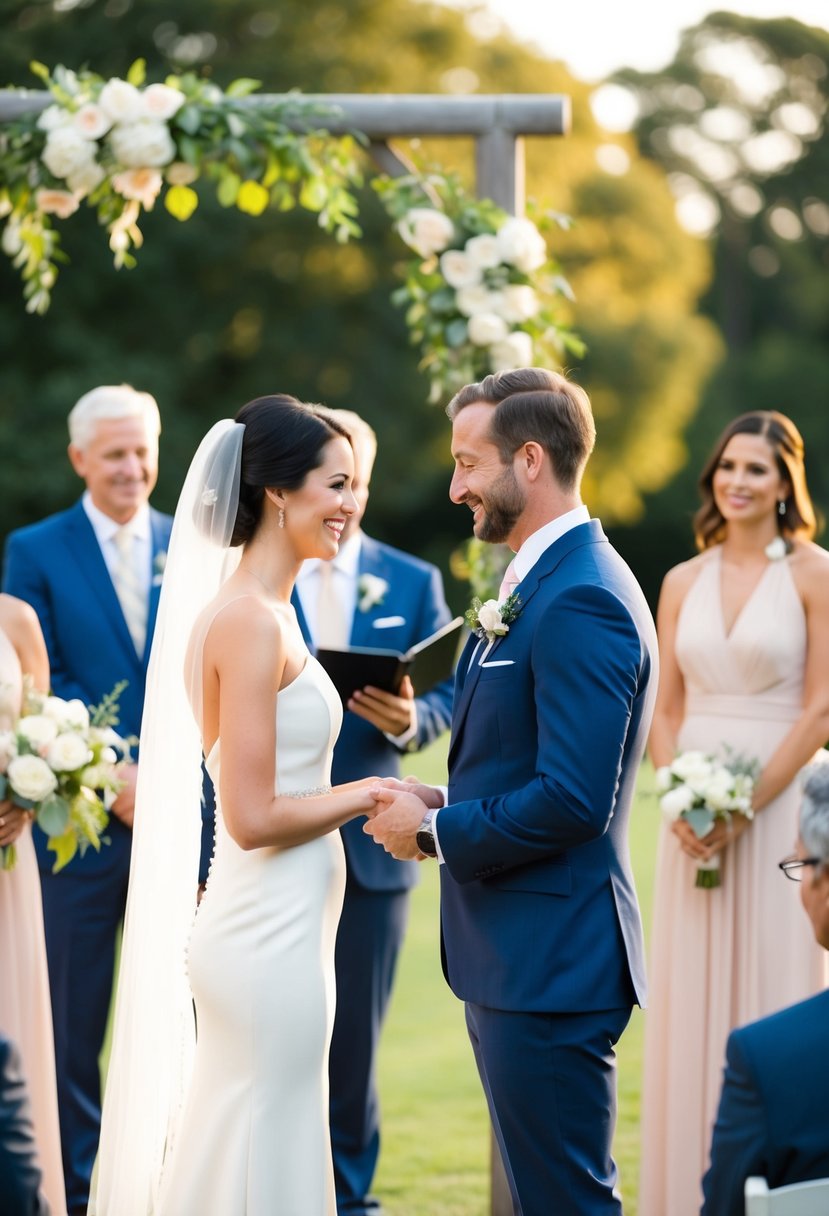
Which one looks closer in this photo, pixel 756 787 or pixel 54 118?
pixel 756 787

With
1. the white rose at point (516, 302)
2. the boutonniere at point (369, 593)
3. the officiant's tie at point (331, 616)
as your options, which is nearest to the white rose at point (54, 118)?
the white rose at point (516, 302)

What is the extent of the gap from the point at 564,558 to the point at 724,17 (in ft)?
152

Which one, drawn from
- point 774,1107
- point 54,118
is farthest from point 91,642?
point 774,1107

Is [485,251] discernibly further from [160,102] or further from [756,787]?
[756,787]

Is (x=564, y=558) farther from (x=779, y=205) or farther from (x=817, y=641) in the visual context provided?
(x=779, y=205)

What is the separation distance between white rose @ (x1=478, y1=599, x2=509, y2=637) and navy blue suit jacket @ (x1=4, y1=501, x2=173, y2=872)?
7.43 feet

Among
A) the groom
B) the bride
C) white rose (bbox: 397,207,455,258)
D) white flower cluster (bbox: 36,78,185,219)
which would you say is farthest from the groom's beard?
white flower cluster (bbox: 36,78,185,219)

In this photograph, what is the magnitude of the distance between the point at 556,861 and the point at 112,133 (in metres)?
3.46

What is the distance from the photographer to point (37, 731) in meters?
4.74

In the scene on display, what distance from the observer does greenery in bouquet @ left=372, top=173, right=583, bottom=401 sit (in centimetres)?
589

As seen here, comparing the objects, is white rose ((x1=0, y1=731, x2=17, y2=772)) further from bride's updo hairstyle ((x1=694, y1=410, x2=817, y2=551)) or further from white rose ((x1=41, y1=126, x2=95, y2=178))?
bride's updo hairstyle ((x1=694, y1=410, x2=817, y2=551))

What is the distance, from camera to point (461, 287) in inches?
234

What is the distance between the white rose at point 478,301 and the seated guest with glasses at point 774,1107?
3.85 meters

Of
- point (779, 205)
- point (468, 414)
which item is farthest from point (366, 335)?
point (468, 414)
